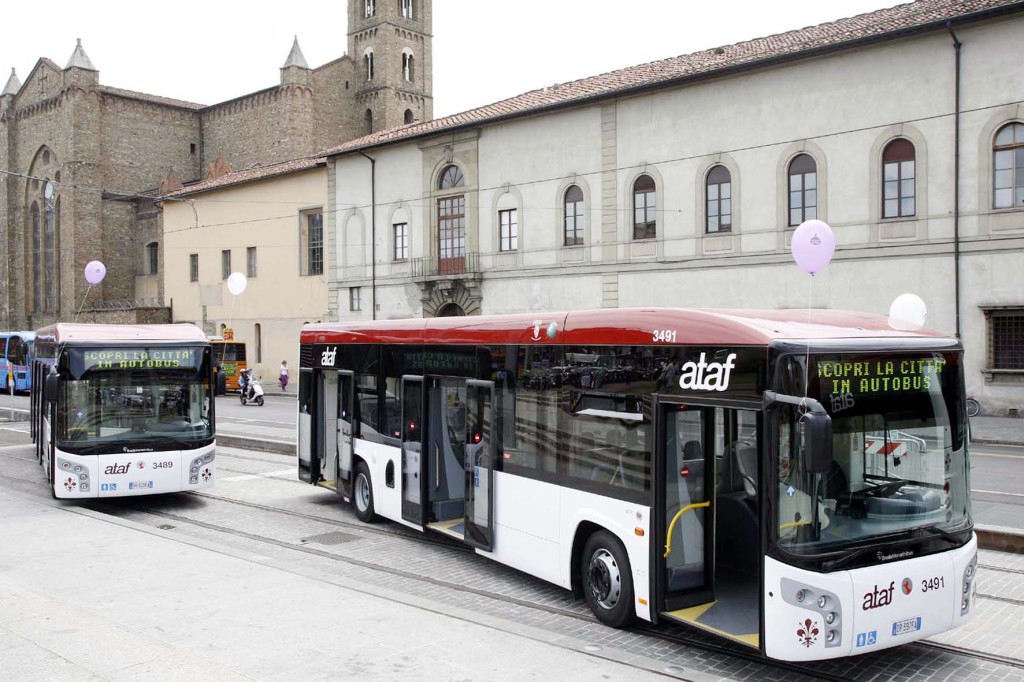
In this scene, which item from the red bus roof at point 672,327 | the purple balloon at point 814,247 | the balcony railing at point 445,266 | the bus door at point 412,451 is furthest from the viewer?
the balcony railing at point 445,266

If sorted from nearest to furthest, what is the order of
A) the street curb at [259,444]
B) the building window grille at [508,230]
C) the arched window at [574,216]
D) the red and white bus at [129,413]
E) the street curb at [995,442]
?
the red and white bus at [129,413] → the street curb at [995,442] → the street curb at [259,444] → the arched window at [574,216] → the building window grille at [508,230]

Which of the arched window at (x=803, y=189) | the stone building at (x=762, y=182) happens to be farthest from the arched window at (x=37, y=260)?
the arched window at (x=803, y=189)

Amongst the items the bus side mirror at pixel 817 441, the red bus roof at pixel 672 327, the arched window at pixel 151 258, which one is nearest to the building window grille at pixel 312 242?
the arched window at pixel 151 258

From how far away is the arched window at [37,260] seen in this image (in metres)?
68.0

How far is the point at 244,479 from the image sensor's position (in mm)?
16203

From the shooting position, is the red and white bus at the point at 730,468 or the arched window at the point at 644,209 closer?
the red and white bus at the point at 730,468

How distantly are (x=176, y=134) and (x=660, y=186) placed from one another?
48898 millimetres

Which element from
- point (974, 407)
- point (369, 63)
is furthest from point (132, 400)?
point (369, 63)

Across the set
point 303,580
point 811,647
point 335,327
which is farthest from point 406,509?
point 811,647

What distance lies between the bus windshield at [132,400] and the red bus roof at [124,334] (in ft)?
0.51

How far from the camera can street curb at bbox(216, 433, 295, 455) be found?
65.4 feet

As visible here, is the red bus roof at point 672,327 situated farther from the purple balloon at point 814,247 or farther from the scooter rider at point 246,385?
the scooter rider at point 246,385

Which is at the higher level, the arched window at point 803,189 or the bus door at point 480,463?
the arched window at point 803,189

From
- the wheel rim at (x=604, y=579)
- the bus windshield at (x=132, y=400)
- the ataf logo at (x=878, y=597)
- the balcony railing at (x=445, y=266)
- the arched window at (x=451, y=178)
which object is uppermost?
the arched window at (x=451, y=178)
